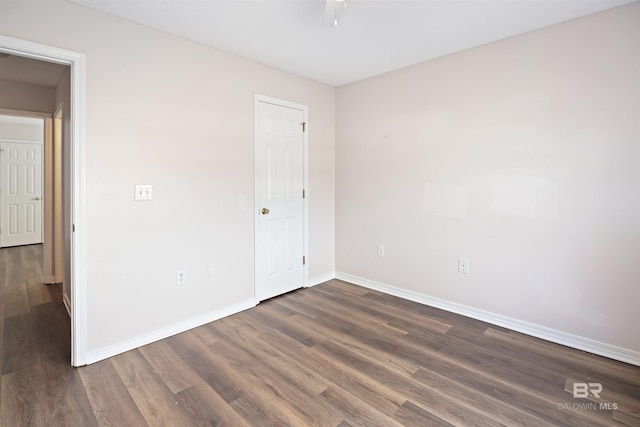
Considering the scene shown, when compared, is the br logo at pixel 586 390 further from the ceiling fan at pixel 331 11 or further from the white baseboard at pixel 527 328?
the ceiling fan at pixel 331 11

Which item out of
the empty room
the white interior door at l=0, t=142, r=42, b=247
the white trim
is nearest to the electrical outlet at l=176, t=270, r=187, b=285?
the empty room

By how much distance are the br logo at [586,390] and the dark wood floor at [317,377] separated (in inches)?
→ 1.2

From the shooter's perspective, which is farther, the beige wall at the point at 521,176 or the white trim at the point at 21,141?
the white trim at the point at 21,141

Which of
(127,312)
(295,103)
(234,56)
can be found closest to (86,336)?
(127,312)

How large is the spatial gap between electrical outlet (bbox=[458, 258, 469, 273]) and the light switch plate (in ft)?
9.07

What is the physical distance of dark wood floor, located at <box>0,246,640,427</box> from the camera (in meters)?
1.73

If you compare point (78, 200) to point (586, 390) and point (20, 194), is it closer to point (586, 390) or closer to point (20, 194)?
point (586, 390)

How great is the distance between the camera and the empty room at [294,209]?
6.37 feet

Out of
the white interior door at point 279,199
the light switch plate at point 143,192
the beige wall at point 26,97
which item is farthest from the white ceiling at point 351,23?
the beige wall at point 26,97

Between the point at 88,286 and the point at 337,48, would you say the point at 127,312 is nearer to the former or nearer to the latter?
the point at 88,286

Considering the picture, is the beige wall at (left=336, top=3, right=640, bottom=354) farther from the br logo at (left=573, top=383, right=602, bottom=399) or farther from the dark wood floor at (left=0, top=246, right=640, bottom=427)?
the br logo at (left=573, top=383, right=602, bottom=399)

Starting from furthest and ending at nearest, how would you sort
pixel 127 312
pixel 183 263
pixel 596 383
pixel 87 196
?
pixel 183 263
pixel 127 312
pixel 87 196
pixel 596 383

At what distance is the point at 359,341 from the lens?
2.54 metres

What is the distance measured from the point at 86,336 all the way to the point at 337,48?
117 inches
